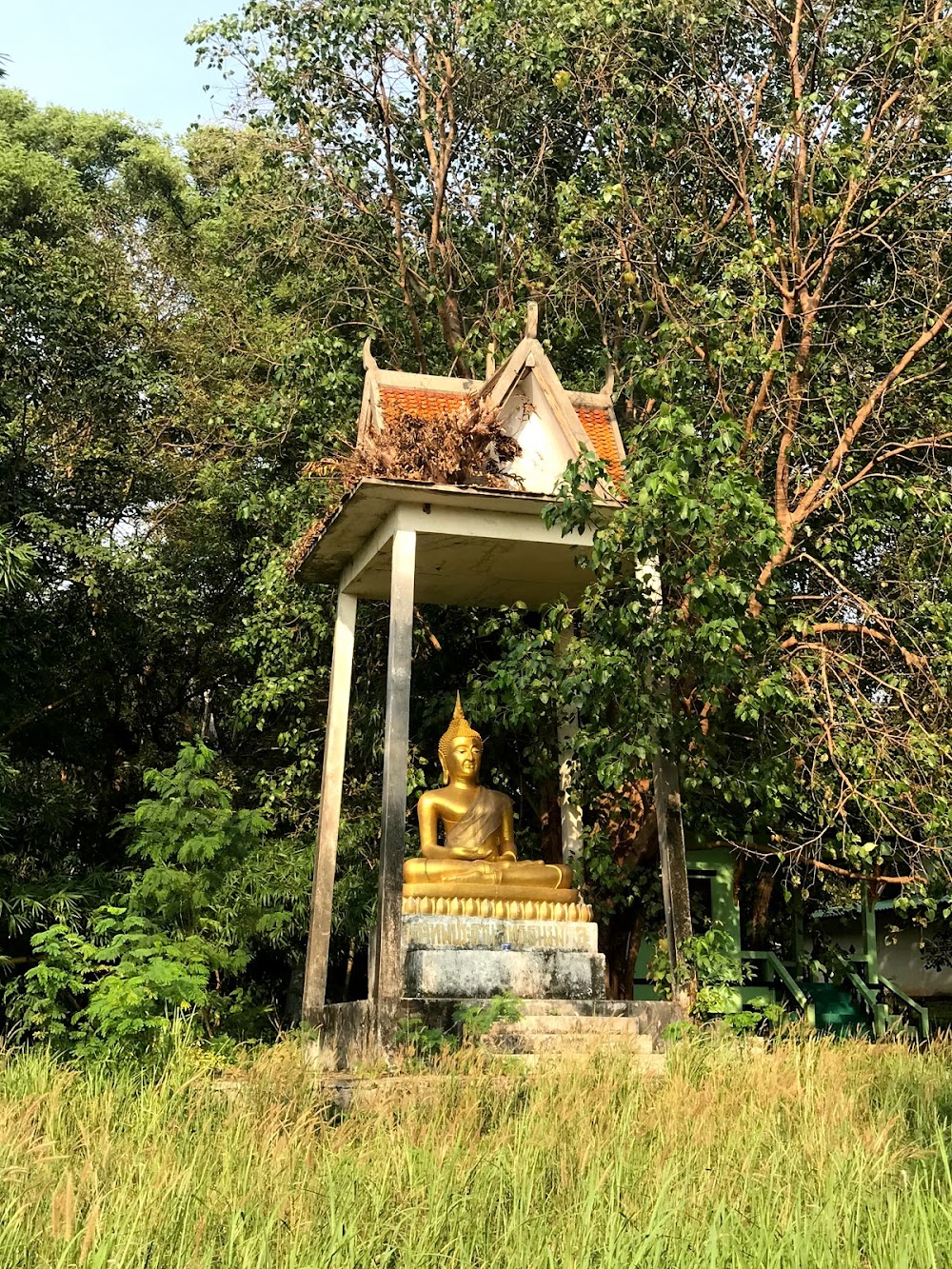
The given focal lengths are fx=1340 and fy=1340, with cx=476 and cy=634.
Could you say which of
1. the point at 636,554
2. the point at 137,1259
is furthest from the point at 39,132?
the point at 137,1259

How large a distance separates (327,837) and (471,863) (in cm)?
97

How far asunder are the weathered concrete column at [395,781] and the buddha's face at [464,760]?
1627 mm

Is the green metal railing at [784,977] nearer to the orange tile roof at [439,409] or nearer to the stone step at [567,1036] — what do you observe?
the stone step at [567,1036]

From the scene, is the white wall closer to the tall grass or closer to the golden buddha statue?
the golden buddha statue

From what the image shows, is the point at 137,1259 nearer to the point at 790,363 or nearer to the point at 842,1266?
the point at 842,1266

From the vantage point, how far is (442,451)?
8227mm

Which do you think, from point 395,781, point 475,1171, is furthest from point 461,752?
point 475,1171

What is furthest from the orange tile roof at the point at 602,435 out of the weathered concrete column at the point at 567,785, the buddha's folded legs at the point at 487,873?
the buddha's folded legs at the point at 487,873

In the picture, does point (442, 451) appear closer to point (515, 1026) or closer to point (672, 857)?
point (672, 857)

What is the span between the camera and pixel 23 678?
1326 cm

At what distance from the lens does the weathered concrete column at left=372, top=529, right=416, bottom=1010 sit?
23.9 ft

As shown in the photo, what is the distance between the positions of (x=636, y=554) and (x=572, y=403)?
1.95 metres

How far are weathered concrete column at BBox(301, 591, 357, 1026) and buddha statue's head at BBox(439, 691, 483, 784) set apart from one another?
964mm

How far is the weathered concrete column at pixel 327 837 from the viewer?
8531 millimetres
